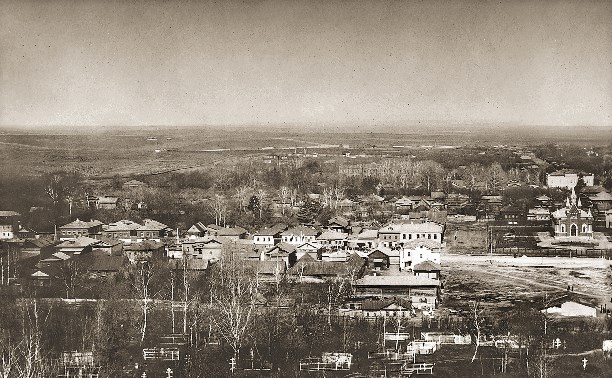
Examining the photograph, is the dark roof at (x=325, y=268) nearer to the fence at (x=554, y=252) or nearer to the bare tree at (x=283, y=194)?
the fence at (x=554, y=252)

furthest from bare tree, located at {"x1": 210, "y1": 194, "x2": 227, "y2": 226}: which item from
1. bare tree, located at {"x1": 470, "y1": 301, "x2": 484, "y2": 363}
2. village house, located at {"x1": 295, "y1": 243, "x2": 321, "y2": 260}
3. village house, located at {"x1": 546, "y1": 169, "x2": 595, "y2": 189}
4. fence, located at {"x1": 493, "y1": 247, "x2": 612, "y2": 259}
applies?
village house, located at {"x1": 546, "y1": 169, "x2": 595, "y2": 189}

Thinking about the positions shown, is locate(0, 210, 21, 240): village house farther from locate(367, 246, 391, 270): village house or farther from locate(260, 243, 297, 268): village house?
locate(367, 246, 391, 270): village house

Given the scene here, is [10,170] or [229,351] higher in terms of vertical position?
[10,170]

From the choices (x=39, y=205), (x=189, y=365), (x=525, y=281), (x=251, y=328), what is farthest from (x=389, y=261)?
(x=39, y=205)

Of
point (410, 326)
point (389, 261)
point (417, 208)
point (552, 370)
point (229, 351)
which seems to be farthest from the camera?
point (417, 208)

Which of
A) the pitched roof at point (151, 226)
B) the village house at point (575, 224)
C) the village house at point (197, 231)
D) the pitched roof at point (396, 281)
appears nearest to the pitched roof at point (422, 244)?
the pitched roof at point (396, 281)

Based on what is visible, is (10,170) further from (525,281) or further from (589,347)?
(589,347)

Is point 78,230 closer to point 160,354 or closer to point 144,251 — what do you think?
point 144,251
